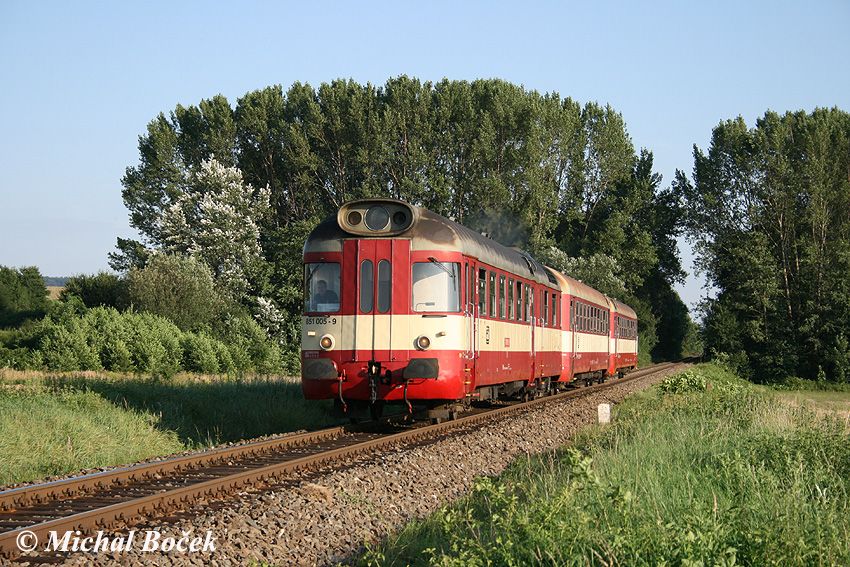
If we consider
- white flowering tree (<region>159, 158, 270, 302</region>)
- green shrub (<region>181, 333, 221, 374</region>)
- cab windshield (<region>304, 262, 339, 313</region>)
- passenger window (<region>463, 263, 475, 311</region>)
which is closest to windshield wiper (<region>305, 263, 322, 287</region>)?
cab windshield (<region>304, 262, 339, 313</region>)

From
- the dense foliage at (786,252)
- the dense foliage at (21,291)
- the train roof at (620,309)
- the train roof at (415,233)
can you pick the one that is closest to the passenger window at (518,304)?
the train roof at (415,233)

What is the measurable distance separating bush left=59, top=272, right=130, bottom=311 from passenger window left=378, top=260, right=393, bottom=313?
3499 cm

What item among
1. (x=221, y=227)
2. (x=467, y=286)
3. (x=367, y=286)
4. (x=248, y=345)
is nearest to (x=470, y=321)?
(x=467, y=286)

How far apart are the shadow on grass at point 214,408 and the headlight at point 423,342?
336cm

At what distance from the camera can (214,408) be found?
16.3 metres

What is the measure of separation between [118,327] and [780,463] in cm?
2224

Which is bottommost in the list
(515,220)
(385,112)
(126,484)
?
(126,484)

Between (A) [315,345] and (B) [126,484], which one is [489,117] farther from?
(B) [126,484]

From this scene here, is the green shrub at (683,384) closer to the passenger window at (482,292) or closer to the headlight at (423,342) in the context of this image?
the passenger window at (482,292)

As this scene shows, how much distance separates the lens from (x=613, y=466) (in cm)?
911

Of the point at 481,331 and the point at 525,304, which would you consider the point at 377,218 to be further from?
the point at 525,304

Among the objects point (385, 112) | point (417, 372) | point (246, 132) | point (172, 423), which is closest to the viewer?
point (417, 372)

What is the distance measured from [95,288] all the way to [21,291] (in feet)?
107

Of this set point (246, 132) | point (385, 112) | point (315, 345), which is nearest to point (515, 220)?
point (385, 112)
